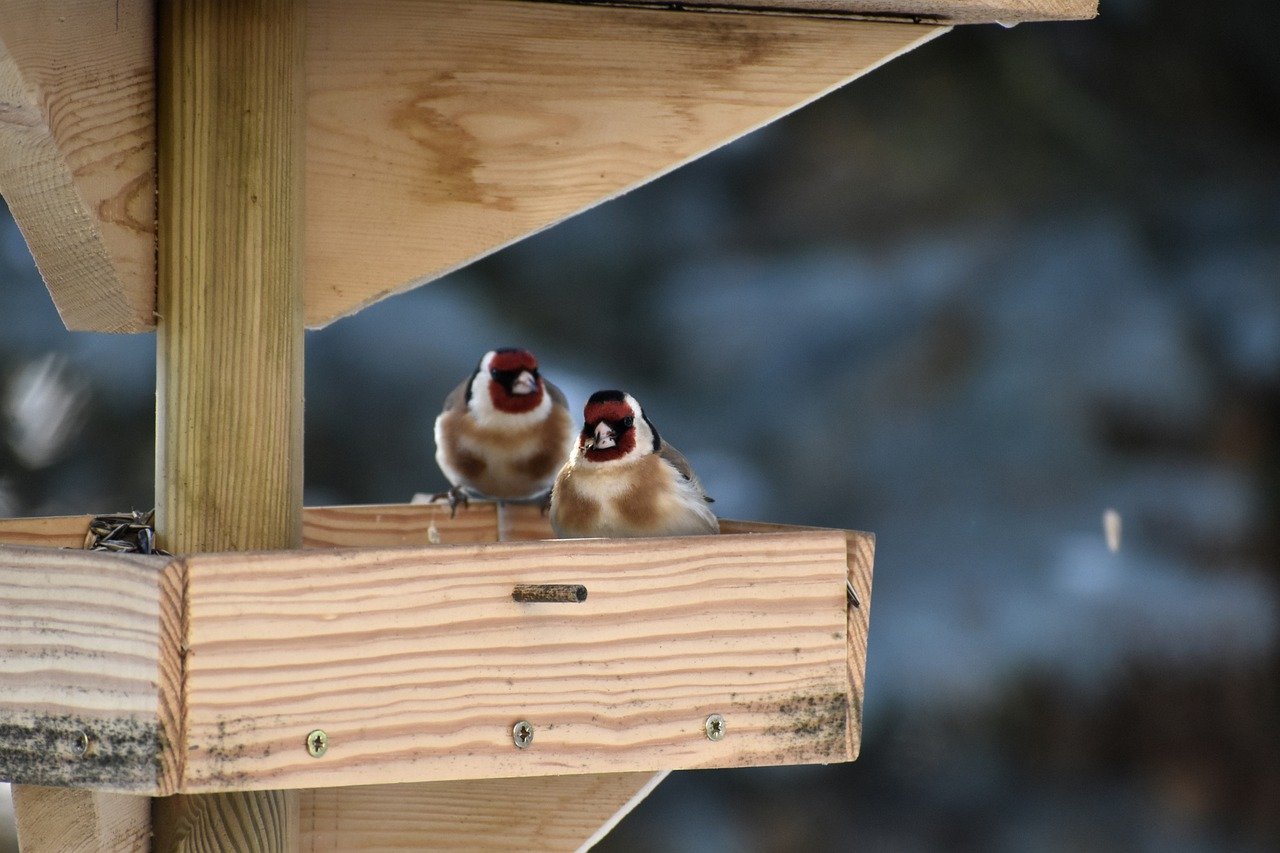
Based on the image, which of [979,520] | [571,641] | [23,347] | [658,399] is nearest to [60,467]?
[23,347]

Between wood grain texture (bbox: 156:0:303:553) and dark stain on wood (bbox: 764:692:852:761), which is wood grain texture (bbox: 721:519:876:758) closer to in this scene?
dark stain on wood (bbox: 764:692:852:761)

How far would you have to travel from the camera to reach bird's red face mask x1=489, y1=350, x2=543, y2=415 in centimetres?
359

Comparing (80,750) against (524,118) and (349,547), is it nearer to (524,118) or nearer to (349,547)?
(349,547)

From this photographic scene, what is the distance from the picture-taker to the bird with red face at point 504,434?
353cm

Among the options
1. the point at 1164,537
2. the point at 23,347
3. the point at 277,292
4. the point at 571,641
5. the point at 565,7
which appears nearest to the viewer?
the point at 571,641

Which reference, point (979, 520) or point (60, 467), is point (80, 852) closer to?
point (60, 467)

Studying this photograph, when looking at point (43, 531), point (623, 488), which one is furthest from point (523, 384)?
point (43, 531)

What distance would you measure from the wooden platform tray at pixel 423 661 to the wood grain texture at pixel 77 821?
0.68ft

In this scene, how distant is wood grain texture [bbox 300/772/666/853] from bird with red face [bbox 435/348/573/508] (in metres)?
1.30

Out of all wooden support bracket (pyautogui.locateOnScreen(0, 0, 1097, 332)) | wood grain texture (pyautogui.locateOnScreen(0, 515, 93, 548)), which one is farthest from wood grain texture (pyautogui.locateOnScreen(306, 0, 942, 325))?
wood grain texture (pyautogui.locateOnScreen(0, 515, 93, 548))

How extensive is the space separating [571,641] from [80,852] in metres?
0.64

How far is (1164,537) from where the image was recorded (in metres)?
4.63

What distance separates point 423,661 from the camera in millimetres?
1800

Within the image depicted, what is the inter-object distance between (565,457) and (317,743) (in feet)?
6.14
